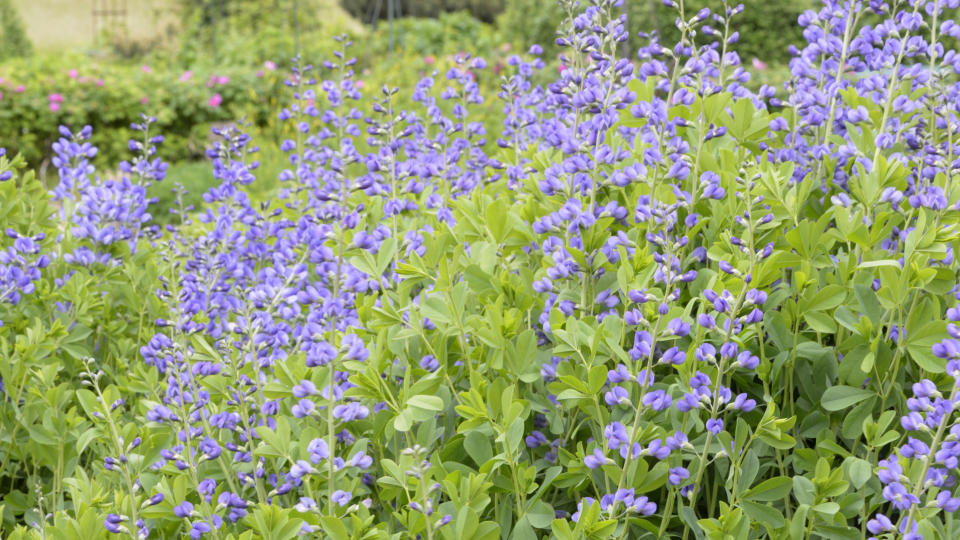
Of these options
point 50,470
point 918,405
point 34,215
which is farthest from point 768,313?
point 34,215

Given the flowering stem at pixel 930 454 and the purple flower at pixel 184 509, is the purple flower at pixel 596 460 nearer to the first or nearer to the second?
the flowering stem at pixel 930 454

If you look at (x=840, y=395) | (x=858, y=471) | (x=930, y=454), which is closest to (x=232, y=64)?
(x=840, y=395)

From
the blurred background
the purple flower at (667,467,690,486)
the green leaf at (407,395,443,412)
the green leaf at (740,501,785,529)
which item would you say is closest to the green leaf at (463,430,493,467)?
the green leaf at (407,395,443,412)

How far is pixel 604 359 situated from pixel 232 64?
1322 centimetres

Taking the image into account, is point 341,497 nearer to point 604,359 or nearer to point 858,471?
point 604,359

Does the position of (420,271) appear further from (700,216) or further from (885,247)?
(885,247)

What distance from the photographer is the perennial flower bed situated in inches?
63.0

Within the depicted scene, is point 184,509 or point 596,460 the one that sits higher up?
point 596,460

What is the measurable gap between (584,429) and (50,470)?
5.12ft

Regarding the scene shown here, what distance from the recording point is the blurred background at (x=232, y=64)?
1092 cm

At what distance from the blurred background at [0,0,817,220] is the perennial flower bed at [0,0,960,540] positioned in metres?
6.01

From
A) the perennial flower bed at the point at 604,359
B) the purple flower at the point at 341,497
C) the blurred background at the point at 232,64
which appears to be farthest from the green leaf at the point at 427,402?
the blurred background at the point at 232,64

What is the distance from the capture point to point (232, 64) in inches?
548

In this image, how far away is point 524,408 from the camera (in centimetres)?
173
